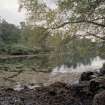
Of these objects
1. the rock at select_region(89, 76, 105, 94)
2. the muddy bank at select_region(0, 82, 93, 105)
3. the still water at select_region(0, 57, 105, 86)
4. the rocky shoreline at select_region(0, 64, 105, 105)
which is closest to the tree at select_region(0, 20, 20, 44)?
the still water at select_region(0, 57, 105, 86)

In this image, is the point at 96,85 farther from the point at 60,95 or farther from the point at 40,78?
the point at 40,78

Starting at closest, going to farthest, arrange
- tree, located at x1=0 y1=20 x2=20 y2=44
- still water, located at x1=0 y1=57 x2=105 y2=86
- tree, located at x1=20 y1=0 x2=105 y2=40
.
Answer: tree, located at x1=20 y1=0 x2=105 y2=40 < still water, located at x1=0 y1=57 x2=105 y2=86 < tree, located at x1=0 y1=20 x2=20 y2=44

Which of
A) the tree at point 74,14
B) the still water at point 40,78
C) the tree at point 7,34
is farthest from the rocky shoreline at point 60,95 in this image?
the tree at point 7,34

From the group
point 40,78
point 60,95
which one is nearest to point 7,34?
point 40,78

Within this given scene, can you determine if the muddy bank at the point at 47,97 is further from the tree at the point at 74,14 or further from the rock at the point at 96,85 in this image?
the tree at the point at 74,14

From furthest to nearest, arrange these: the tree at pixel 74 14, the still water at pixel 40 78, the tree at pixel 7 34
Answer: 1. the tree at pixel 7 34
2. the still water at pixel 40 78
3. the tree at pixel 74 14

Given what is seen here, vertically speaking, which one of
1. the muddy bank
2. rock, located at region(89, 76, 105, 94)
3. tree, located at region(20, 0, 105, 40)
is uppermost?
tree, located at region(20, 0, 105, 40)

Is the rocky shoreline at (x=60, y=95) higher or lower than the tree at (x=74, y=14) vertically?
lower

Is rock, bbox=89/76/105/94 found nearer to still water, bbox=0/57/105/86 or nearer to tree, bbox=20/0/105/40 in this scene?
tree, bbox=20/0/105/40

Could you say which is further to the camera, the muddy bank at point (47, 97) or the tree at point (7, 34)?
the tree at point (7, 34)

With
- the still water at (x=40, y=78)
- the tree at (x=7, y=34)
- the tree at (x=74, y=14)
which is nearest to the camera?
the tree at (x=74, y=14)

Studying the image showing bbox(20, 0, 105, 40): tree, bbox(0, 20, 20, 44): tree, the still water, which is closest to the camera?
bbox(20, 0, 105, 40): tree

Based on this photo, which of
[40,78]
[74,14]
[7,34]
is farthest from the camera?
[7,34]

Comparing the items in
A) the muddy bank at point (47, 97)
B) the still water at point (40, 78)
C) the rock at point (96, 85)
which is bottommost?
the still water at point (40, 78)
